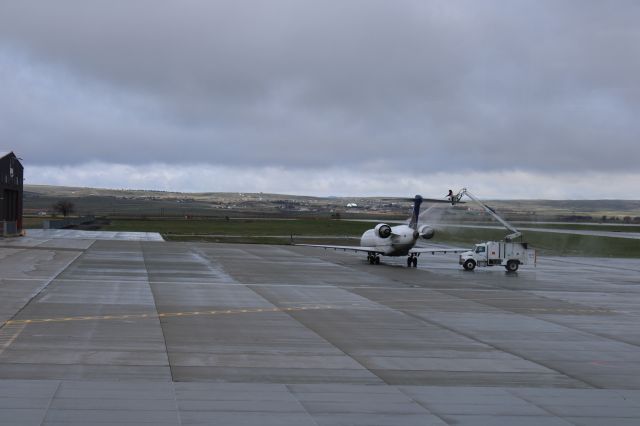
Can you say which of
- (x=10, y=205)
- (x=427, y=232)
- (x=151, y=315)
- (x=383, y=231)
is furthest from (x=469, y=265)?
(x=10, y=205)

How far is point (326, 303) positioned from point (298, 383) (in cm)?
1467

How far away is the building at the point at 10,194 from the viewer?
78.6 meters

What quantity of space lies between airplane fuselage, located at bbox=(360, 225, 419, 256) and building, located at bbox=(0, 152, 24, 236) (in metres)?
42.8

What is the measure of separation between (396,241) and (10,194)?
54.7 m

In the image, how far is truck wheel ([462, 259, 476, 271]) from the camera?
53.1m

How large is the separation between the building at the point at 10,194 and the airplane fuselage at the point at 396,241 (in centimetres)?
4282

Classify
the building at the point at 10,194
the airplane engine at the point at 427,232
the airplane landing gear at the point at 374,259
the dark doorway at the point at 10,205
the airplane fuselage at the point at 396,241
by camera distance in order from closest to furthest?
1. the airplane engine at the point at 427,232
2. the airplane fuselage at the point at 396,241
3. the airplane landing gear at the point at 374,259
4. the building at the point at 10,194
5. the dark doorway at the point at 10,205

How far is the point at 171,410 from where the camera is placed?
40.1 feet

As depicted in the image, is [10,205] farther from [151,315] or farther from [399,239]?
[151,315]

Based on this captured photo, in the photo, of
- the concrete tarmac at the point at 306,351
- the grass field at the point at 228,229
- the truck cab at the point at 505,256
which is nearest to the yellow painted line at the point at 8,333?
the concrete tarmac at the point at 306,351

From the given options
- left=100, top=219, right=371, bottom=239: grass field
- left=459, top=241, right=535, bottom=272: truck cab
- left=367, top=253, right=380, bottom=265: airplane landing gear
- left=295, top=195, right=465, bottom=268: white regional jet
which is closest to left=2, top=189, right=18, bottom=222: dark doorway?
left=100, top=219, right=371, bottom=239: grass field

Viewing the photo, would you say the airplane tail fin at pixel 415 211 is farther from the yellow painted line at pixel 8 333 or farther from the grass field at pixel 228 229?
the grass field at pixel 228 229

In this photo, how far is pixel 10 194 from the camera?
284 ft

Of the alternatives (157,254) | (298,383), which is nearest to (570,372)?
(298,383)
